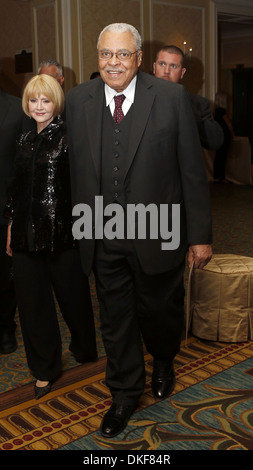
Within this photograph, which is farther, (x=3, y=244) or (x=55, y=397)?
(x=3, y=244)

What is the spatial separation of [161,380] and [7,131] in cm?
151

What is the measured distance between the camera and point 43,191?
8.39 feet

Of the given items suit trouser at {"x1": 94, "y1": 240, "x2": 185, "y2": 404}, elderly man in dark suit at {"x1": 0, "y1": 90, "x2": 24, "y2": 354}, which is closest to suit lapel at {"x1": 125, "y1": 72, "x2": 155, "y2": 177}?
suit trouser at {"x1": 94, "y1": 240, "x2": 185, "y2": 404}

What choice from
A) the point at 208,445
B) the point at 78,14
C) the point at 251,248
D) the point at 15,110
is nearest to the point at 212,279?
the point at 208,445

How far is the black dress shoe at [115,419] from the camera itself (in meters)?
2.38

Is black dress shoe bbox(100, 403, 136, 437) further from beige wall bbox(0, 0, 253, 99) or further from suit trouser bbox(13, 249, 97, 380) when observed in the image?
beige wall bbox(0, 0, 253, 99)

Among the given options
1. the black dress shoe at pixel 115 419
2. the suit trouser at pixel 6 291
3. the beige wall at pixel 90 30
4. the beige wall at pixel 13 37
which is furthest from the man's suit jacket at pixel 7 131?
the beige wall at pixel 13 37

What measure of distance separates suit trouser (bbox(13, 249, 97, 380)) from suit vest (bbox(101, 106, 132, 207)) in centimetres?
54

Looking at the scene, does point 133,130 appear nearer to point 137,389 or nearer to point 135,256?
point 135,256

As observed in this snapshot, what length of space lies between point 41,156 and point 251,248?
3.62 meters

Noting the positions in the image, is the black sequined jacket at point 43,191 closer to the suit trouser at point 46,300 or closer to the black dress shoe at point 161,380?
the suit trouser at point 46,300

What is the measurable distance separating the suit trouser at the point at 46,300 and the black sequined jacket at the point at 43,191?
108 mm

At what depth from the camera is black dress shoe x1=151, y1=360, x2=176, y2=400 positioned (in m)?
2.71

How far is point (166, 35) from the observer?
9.77 m
